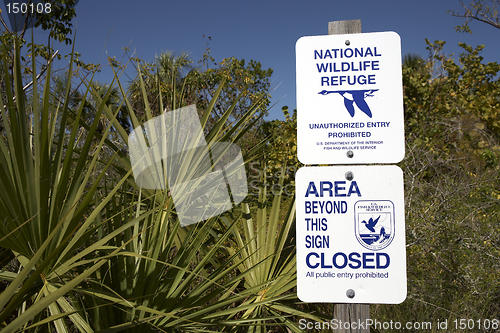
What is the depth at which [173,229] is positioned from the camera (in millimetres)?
1879

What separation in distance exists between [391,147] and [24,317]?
4.97 ft

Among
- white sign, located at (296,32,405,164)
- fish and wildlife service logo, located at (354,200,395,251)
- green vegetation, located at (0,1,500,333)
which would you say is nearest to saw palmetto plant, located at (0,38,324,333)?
green vegetation, located at (0,1,500,333)

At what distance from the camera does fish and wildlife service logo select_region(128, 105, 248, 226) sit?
2.36 m

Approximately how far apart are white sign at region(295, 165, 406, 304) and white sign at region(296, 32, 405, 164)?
89 mm

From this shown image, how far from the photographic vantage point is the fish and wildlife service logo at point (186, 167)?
2.36 metres

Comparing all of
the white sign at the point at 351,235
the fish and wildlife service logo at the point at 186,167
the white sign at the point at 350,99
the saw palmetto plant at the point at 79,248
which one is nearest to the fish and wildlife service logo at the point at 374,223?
the white sign at the point at 351,235

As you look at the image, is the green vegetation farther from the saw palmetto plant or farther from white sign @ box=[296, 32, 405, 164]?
white sign @ box=[296, 32, 405, 164]

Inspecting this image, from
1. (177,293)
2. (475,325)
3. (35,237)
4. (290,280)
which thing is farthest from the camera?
(475,325)

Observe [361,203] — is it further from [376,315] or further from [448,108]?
[448,108]

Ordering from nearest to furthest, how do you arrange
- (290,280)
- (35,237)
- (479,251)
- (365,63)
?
(35,237) < (365,63) < (290,280) < (479,251)

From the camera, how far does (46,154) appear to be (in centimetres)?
157

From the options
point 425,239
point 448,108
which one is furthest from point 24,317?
point 448,108

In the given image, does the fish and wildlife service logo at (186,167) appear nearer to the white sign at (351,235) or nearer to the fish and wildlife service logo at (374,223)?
the white sign at (351,235)

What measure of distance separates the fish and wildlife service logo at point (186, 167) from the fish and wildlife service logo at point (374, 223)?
1.04 m
